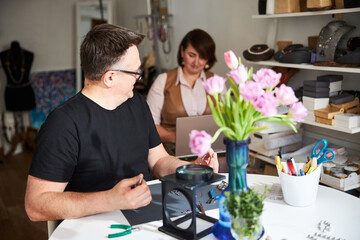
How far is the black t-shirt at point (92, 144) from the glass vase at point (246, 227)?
0.71m

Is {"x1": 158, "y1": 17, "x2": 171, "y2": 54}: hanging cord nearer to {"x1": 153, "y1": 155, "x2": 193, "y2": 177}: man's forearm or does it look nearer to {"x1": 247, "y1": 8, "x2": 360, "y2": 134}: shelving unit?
{"x1": 247, "y1": 8, "x2": 360, "y2": 134}: shelving unit

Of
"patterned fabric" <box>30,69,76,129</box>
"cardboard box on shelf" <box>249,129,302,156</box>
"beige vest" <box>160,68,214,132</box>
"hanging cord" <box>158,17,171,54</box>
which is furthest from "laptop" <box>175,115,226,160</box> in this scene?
"patterned fabric" <box>30,69,76,129</box>

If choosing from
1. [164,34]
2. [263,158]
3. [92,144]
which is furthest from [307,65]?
[164,34]

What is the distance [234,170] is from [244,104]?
196mm

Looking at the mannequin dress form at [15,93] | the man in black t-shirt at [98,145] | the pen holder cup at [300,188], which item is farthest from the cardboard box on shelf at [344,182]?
the mannequin dress form at [15,93]

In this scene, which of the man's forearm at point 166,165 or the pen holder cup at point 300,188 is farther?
the man's forearm at point 166,165

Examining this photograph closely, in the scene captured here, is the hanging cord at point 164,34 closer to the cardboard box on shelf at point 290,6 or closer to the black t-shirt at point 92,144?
the cardboard box on shelf at point 290,6

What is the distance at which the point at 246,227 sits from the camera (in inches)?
43.3

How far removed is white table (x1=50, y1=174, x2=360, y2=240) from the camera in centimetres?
131

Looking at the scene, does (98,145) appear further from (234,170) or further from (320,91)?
(320,91)

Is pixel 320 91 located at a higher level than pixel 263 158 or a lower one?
higher

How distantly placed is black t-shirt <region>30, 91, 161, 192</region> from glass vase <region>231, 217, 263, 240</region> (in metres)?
0.71

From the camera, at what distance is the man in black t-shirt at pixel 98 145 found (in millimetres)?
1398

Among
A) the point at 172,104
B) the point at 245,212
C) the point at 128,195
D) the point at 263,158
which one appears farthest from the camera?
the point at 172,104
